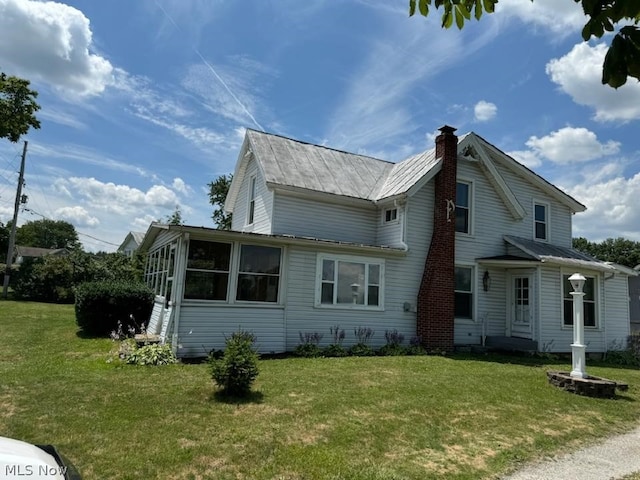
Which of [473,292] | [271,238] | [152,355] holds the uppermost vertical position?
[271,238]

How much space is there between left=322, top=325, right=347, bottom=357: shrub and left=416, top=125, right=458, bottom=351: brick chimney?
2759mm

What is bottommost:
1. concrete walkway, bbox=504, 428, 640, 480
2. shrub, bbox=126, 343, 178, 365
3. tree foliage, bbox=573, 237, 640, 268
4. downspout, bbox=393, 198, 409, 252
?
concrete walkway, bbox=504, 428, 640, 480

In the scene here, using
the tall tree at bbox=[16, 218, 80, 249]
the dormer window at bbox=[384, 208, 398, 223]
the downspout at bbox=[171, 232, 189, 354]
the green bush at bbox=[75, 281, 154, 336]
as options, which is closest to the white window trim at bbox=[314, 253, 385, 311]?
→ the dormer window at bbox=[384, 208, 398, 223]

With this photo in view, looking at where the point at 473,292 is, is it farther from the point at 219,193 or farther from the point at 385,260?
the point at 219,193

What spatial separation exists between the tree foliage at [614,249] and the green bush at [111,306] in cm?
6467

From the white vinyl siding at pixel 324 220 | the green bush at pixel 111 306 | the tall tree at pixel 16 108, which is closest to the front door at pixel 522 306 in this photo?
the white vinyl siding at pixel 324 220

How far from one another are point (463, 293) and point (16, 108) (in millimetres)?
16043

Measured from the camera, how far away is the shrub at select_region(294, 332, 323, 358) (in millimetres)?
12039

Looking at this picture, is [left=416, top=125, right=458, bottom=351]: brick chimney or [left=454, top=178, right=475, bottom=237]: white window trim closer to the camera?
[left=416, top=125, right=458, bottom=351]: brick chimney

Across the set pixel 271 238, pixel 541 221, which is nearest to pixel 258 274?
pixel 271 238

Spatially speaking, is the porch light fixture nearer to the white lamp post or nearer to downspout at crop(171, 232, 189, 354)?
the white lamp post

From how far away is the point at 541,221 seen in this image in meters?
17.7

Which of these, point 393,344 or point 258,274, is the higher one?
point 258,274

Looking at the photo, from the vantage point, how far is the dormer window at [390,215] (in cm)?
1497
